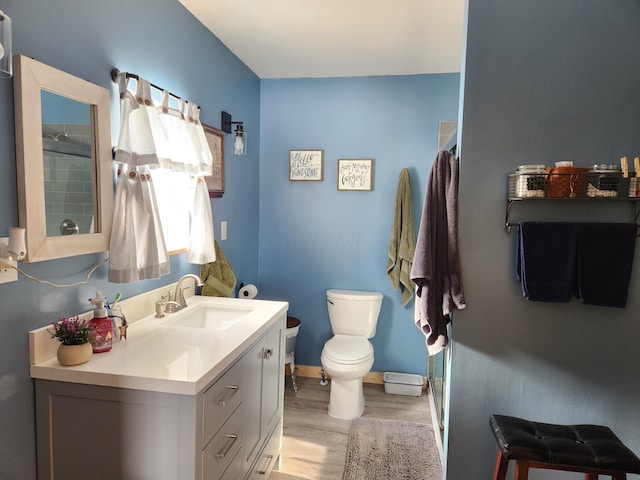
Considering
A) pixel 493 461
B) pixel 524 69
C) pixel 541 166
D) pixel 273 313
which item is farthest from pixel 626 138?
pixel 273 313

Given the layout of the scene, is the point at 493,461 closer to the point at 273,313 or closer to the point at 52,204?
the point at 273,313

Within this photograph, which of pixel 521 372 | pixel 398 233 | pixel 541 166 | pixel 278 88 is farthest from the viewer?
pixel 278 88

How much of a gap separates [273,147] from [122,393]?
247cm

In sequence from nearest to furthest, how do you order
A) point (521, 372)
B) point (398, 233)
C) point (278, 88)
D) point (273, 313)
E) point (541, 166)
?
point (541, 166) → point (521, 372) → point (273, 313) → point (398, 233) → point (278, 88)

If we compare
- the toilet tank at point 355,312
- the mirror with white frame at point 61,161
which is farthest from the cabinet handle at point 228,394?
the toilet tank at point 355,312

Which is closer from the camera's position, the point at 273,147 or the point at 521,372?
the point at 521,372

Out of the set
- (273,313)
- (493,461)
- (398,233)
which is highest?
(398,233)

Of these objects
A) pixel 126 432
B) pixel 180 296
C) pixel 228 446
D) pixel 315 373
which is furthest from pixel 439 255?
pixel 315 373

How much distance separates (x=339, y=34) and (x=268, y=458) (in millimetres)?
2413

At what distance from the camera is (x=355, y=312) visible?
10.4 ft

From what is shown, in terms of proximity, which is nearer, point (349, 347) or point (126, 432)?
point (126, 432)

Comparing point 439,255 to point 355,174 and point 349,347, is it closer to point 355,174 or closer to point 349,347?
point 349,347

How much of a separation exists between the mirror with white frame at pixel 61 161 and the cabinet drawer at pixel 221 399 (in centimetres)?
68

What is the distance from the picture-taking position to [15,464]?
4.25ft
